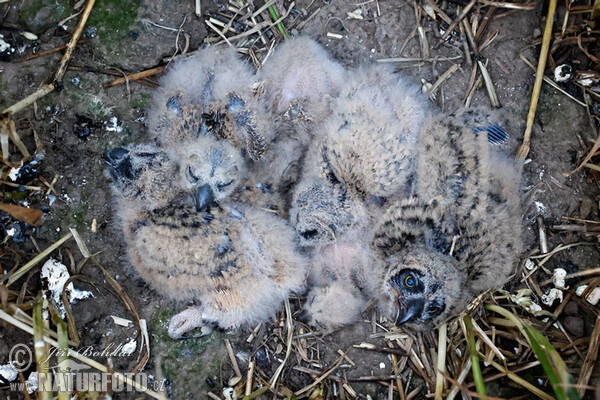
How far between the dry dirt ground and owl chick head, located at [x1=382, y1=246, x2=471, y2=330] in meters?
0.62

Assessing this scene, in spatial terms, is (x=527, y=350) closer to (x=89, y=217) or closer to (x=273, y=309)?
(x=273, y=309)

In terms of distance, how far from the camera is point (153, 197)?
323 cm

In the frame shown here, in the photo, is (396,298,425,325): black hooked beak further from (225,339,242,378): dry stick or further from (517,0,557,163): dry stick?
(517,0,557,163): dry stick

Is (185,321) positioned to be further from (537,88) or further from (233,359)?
(537,88)

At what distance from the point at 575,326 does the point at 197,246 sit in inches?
101

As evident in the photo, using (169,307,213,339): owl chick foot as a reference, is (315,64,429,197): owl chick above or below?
above

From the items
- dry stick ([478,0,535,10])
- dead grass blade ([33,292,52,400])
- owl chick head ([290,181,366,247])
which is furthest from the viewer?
dry stick ([478,0,535,10])

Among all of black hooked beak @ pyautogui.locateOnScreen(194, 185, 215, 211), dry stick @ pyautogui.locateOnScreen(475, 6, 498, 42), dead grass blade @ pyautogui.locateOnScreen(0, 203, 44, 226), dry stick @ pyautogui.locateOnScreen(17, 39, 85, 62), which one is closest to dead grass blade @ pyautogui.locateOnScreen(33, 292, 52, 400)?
dead grass blade @ pyautogui.locateOnScreen(0, 203, 44, 226)

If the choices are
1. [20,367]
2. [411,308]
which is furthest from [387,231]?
[20,367]

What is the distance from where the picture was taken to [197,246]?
10.3ft

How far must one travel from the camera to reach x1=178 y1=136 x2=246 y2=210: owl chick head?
3150 millimetres

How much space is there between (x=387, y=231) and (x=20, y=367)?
2.62 meters

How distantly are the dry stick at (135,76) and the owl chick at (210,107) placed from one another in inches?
7.8

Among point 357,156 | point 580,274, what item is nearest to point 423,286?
point 357,156
